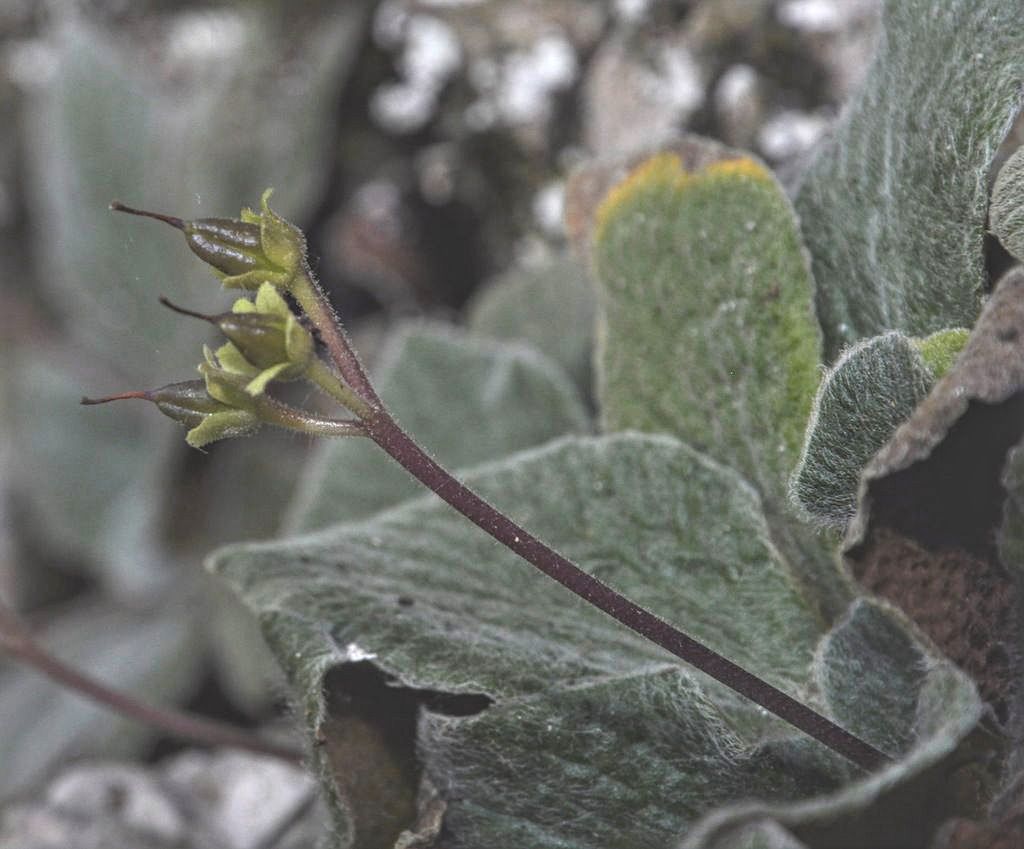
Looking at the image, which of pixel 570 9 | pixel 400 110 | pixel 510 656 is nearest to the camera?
pixel 510 656

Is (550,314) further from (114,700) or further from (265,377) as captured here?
(265,377)

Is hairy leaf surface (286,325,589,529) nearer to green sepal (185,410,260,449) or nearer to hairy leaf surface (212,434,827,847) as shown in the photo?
hairy leaf surface (212,434,827,847)

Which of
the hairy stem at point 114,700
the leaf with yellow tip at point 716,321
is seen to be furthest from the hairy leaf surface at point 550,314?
the hairy stem at point 114,700

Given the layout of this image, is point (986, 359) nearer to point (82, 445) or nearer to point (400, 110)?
point (400, 110)

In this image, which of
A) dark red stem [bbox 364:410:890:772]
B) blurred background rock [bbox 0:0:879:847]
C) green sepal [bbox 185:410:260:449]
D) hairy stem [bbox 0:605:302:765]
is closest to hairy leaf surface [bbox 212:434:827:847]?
dark red stem [bbox 364:410:890:772]

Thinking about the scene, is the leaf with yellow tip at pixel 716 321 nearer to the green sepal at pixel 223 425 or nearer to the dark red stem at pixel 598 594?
the dark red stem at pixel 598 594

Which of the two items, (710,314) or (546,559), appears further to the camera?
(710,314)

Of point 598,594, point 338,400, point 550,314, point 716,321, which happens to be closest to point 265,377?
point 338,400

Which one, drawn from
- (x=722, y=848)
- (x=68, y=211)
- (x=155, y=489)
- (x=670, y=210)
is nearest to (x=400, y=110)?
(x=68, y=211)
